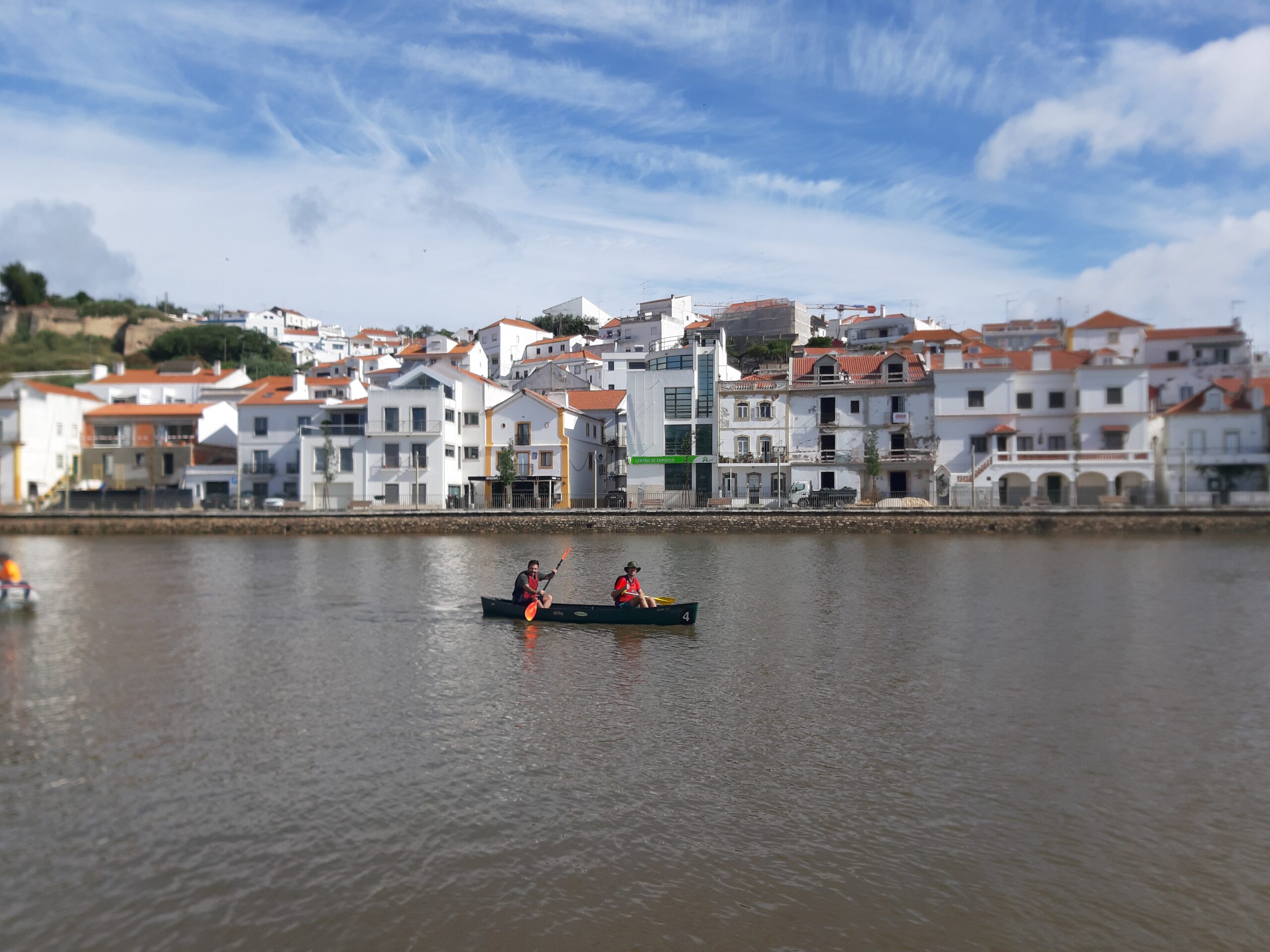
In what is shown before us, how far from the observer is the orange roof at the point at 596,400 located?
71.2m

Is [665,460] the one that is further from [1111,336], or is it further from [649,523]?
[1111,336]

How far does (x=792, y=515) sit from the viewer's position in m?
54.2

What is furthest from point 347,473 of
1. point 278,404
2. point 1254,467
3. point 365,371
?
point 1254,467

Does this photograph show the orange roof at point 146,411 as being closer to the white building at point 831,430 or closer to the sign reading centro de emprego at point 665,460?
the sign reading centro de emprego at point 665,460

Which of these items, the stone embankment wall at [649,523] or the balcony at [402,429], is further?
the balcony at [402,429]

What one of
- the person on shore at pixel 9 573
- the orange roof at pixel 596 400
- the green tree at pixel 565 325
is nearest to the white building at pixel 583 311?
the green tree at pixel 565 325

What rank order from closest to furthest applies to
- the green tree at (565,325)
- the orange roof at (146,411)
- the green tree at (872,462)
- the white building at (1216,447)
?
1. the white building at (1216,447)
2. the green tree at (872,462)
3. the orange roof at (146,411)
4. the green tree at (565,325)

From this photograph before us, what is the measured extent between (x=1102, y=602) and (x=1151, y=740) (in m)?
14.2

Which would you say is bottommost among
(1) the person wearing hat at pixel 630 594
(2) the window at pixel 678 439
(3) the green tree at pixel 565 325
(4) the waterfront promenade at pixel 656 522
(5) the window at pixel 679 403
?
(1) the person wearing hat at pixel 630 594

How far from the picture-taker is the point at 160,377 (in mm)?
80625

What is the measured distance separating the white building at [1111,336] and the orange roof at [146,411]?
7326cm

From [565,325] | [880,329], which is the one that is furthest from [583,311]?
[880,329]

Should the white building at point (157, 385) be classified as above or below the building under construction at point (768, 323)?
below

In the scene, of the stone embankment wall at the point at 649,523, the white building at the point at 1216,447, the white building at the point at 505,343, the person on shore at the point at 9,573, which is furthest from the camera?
the white building at the point at 505,343
